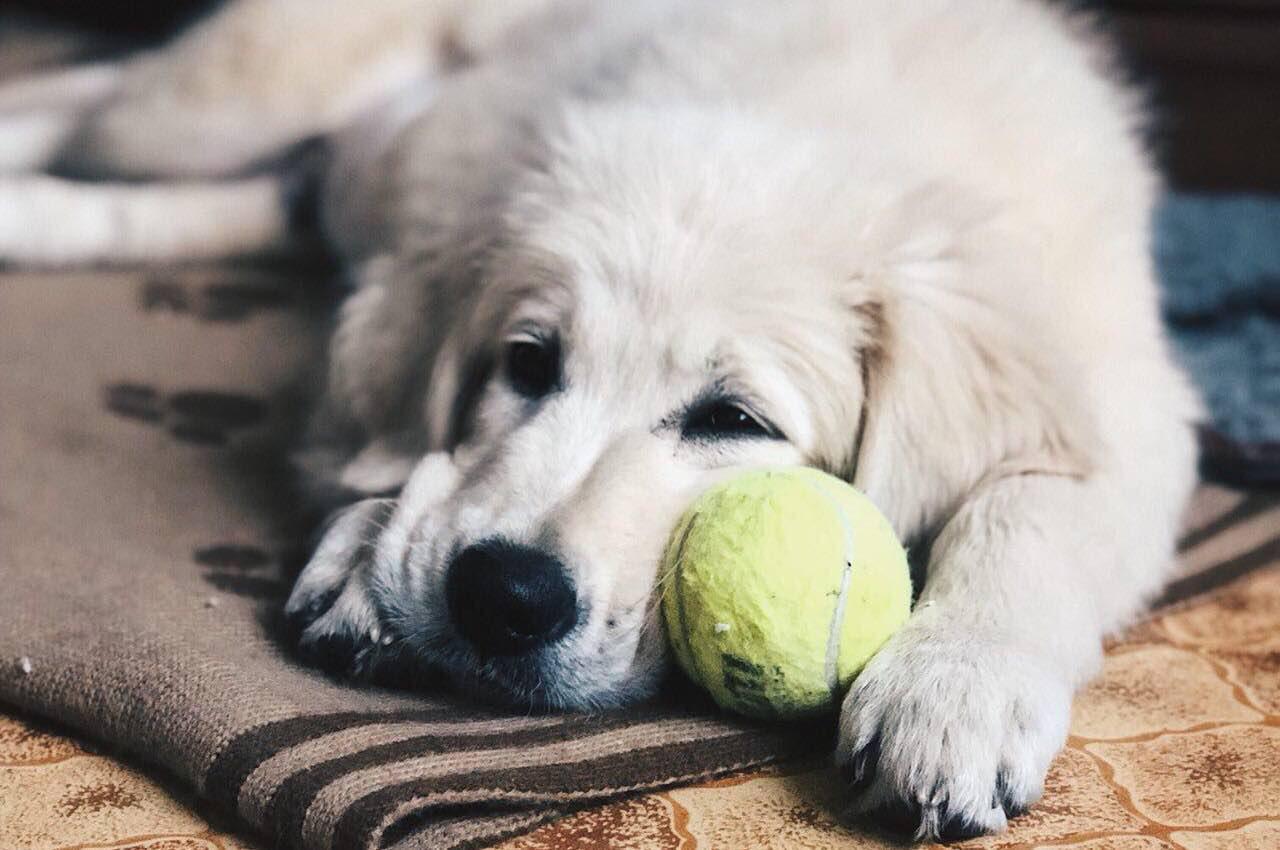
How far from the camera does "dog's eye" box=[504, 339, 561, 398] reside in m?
1.61

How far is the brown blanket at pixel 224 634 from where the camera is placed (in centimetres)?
118

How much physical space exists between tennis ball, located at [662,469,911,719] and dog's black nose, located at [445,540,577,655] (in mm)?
115

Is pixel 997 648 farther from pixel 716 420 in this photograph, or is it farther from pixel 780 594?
pixel 716 420

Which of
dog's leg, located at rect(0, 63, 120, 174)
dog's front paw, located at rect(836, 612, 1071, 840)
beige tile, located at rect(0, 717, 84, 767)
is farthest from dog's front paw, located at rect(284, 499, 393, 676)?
dog's leg, located at rect(0, 63, 120, 174)

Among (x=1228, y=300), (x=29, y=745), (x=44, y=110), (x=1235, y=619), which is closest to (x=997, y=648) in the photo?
(x=1235, y=619)

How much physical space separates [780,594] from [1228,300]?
1931mm

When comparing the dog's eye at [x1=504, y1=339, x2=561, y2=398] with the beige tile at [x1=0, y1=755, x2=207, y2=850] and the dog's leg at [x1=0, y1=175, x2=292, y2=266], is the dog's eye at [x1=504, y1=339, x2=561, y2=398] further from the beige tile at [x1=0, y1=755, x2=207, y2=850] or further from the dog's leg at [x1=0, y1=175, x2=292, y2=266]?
the dog's leg at [x1=0, y1=175, x2=292, y2=266]

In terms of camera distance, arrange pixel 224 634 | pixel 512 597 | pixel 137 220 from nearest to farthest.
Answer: pixel 512 597, pixel 224 634, pixel 137 220

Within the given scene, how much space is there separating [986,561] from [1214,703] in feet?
1.05

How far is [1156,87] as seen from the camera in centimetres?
366

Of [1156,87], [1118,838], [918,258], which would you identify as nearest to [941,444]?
[918,258]

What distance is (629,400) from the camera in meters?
1.53

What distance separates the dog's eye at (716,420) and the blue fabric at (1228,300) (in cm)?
114

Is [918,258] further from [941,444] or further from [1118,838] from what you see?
[1118,838]
